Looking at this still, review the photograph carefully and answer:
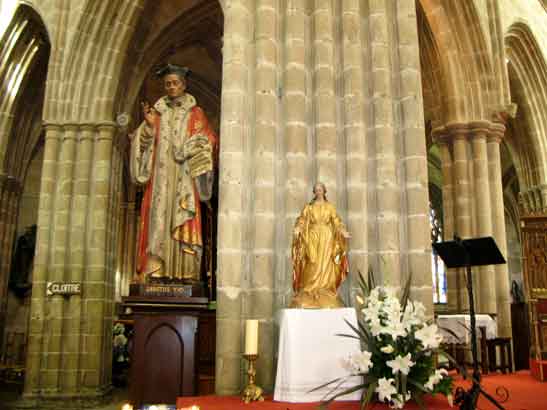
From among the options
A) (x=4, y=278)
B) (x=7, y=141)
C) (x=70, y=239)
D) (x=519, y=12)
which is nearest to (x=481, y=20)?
(x=519, y=12)

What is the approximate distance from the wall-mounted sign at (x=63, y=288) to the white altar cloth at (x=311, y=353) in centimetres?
675

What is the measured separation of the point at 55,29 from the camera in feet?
42.7

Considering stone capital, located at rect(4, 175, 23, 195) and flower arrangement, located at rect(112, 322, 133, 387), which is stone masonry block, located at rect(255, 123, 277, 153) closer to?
flower arrangement, located at rect(112, 322, 133, 387)

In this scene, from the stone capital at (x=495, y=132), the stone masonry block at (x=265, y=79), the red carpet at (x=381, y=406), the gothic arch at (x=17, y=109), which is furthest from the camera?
the gothic arch at (x=17, y=109)

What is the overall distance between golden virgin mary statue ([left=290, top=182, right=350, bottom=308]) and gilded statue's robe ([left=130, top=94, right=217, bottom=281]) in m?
1.54

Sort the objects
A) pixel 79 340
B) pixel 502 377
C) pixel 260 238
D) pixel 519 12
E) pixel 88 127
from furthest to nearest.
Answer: pixel 519 12 < pixel 88 127 < pixel 79 340 < pixel 502 377 < pixel 260 238

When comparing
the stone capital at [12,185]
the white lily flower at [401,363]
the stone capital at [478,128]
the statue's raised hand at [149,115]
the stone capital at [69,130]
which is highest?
the stone capital at [478,128]

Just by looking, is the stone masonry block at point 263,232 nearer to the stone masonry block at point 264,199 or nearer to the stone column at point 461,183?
the stone masonry block at point 264,199

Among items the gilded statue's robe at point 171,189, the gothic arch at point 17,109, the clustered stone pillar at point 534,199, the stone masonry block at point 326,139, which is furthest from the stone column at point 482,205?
the gothic arch at point 17,109

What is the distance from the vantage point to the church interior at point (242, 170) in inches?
287

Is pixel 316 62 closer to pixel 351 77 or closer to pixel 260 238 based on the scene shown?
pixel 351 77

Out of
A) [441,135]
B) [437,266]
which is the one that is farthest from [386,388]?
[437,266]

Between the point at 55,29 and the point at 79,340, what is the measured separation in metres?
6.70

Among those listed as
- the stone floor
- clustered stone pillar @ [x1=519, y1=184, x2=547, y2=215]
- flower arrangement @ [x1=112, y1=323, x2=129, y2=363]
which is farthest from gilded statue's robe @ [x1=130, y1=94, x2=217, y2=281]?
clustered stone pillar @ [x1=519, y1=184, x2=547, y2=215]
